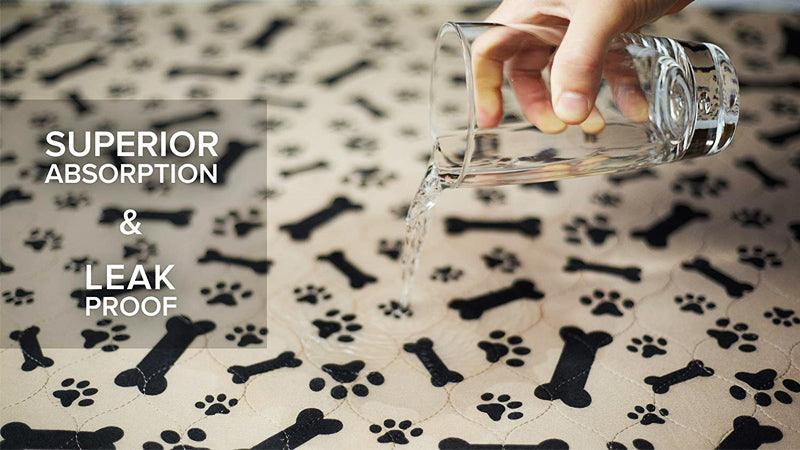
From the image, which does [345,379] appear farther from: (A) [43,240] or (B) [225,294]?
(A) [43,240]

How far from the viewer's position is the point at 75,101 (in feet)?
3.98

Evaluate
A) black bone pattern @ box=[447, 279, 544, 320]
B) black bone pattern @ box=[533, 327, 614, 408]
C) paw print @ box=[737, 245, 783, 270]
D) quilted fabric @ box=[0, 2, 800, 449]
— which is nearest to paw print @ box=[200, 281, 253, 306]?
quilted fabric @ box=[0, 2, 800, 449]

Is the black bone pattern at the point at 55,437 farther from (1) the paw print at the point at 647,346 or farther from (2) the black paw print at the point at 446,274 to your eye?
(1) the paw print at the point at 647,346

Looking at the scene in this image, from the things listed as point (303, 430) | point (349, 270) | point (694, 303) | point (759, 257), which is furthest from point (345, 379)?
point (759, 257)

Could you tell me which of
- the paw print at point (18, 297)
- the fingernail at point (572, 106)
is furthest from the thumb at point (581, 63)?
the paw print at point (18, 297)

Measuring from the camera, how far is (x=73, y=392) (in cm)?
72

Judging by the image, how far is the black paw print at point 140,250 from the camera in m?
0.90

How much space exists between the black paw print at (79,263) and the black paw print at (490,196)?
1.55 feet

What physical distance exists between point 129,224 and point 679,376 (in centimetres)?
64

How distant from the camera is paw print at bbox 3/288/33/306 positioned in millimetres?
828

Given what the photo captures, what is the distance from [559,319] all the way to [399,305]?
0.55 ft

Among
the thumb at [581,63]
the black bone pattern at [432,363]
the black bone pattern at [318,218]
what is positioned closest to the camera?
the thumb at [581,63]

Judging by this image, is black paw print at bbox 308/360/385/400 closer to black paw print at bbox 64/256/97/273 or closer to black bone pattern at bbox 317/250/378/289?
black bone pattern at bbox 317/250/378/289

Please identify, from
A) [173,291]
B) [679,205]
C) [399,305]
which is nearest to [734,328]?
[679,205]
